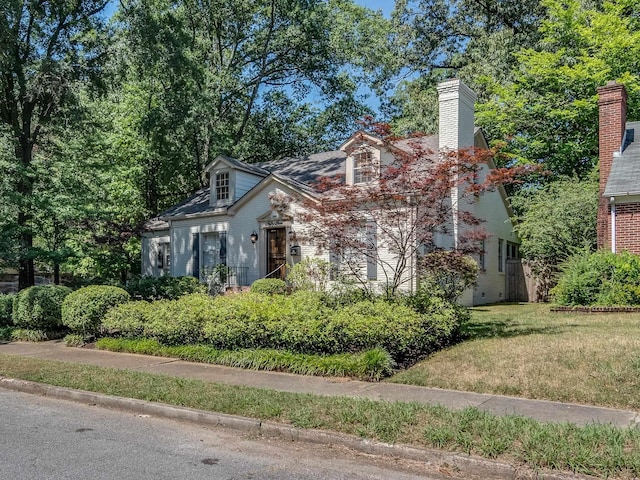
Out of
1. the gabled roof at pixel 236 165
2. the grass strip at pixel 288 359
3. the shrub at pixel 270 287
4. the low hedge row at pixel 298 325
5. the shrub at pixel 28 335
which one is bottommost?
the shrub at pixel 28 335

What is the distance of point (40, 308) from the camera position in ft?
42.9

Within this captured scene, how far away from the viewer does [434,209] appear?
9.82 m

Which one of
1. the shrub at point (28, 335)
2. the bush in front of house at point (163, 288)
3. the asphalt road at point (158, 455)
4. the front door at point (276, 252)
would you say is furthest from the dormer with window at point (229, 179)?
the asphalt road at point (158, 455)

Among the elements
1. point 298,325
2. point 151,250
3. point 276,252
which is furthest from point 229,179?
point 298,325

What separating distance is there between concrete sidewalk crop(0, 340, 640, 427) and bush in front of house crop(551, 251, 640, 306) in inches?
360

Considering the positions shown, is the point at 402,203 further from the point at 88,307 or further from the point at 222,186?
the point at 222,186

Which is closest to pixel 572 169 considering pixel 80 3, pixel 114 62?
pixel 114 62

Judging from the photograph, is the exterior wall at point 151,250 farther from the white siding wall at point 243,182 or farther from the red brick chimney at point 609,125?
the red brick chimney at point 609,125

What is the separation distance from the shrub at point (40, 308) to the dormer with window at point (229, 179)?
861 cm

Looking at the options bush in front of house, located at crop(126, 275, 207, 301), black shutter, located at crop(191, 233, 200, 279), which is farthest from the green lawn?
black shutter, located at crop(191, 233, 200, 279)

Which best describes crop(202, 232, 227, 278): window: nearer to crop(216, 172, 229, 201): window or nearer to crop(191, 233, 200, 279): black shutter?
crop(191, 233, 200, 279): black shutter

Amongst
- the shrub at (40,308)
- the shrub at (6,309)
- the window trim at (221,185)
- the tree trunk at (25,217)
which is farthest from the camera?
the window trim at (221,185)

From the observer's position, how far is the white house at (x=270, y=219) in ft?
58.3

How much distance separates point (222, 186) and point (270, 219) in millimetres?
3480
